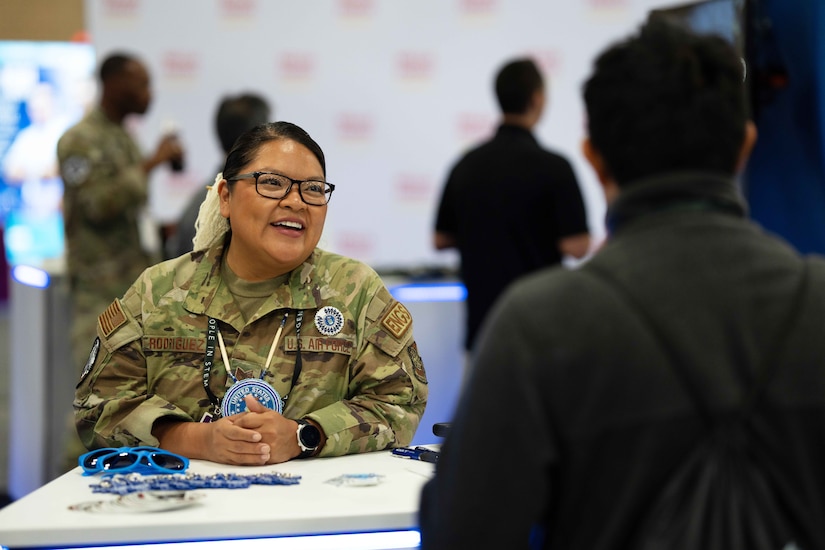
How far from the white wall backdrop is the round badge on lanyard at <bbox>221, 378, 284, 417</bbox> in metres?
4.61

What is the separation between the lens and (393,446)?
2336 millimetres

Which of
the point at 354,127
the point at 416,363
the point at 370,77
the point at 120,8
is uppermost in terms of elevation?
the point at 120,8

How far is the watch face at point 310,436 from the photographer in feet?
7.13

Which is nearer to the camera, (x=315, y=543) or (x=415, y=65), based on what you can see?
(x=315, y=543)

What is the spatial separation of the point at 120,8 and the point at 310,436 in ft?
17.3

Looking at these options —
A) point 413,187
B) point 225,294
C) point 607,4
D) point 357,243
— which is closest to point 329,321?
point 225,294

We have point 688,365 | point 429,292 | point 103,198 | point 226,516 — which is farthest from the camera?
point 429,292

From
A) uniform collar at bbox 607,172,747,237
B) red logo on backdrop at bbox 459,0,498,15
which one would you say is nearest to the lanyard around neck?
uniform collar at bbox 607,172,747,237

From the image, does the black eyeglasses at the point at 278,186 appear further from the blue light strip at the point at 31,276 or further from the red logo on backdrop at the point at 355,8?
the red logo on backdrop at the point at 355,8

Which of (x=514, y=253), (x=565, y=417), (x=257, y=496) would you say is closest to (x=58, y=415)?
(x=514, y=253)

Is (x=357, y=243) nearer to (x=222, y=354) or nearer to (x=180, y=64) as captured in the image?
(x=180, y=64)

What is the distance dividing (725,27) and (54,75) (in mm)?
5395

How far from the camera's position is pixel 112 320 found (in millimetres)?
2348

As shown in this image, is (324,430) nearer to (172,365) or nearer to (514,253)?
(172,365)
